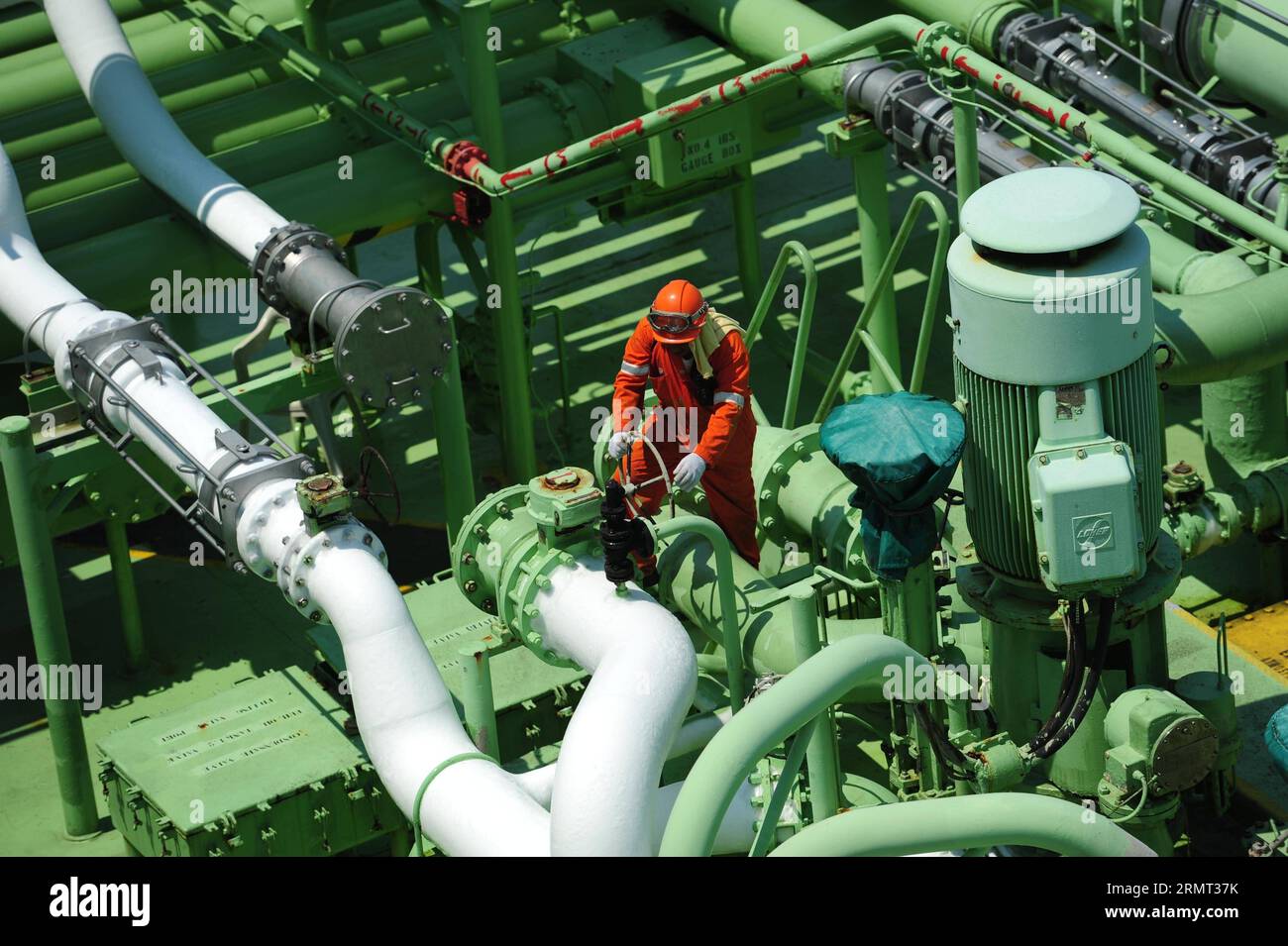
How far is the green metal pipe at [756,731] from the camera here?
6051mm

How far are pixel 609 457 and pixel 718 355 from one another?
2.32ft

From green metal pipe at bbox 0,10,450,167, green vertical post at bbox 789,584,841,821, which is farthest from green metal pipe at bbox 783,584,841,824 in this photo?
green metal pipe at bbox 0,10,450,167

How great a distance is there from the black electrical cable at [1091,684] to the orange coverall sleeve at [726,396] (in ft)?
6.70

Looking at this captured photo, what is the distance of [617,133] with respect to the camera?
10438mm

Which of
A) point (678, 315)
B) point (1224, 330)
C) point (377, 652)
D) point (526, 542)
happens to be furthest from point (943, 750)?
point (1224, 330)

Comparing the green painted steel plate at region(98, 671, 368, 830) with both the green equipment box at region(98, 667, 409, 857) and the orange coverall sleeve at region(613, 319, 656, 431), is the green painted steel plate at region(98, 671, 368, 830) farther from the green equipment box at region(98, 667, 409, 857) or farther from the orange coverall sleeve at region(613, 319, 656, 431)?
the orange coverall sleeve at region(613, 319, 656, 431)

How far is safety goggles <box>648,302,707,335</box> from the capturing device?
29.3ft

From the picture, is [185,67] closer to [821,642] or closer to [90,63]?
[90,63]

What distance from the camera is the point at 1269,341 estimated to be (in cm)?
918

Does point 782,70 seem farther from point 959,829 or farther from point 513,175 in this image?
point 959,829

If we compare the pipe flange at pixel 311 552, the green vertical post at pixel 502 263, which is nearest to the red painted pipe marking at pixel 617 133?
the green vertical post at pixel 502 263

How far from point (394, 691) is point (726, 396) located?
2.04 m

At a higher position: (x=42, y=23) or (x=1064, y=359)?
(x=1064, y=359)
